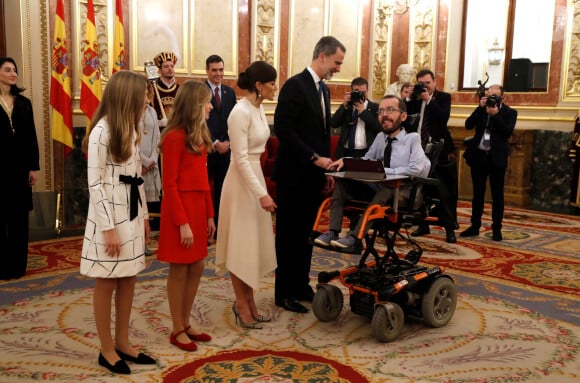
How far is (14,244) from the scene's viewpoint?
4.65 meters

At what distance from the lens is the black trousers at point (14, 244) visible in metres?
4.66

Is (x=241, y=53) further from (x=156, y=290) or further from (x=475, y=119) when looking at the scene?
(x=156, y=290)

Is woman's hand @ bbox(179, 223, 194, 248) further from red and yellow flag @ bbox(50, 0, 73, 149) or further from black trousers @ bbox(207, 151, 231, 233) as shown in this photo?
red and yellow flag @ bbox(50, 0, 73, 149)

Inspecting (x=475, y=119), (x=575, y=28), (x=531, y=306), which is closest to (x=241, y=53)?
(x=475, y=119)

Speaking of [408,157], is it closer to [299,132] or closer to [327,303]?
[299,132]

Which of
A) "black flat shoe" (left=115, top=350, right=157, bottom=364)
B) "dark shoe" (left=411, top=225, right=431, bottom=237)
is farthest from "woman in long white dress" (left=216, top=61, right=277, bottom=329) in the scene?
"dark shoe" (left=411, top=225, right=431, bottom=237)

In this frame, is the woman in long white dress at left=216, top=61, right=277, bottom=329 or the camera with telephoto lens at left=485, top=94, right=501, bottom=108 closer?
the woman in long white dress at left=216, top=61, right=277, bottom=329

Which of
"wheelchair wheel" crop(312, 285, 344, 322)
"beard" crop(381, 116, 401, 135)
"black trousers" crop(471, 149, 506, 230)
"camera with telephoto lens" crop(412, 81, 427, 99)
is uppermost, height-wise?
"camera with telephoto lens" crop(412, 81, 427, 99)

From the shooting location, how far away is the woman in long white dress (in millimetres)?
3527

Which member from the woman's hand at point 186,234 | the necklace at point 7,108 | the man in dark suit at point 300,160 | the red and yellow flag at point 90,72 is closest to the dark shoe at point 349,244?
the man in dark suit at point 300,160

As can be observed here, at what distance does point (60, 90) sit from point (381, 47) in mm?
5109

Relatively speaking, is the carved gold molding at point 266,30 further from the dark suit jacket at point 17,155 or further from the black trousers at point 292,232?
the black trousers at point 292,232

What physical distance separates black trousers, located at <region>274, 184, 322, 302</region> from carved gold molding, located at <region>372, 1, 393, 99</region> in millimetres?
6031

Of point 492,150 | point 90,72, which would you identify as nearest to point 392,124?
point 492,150
